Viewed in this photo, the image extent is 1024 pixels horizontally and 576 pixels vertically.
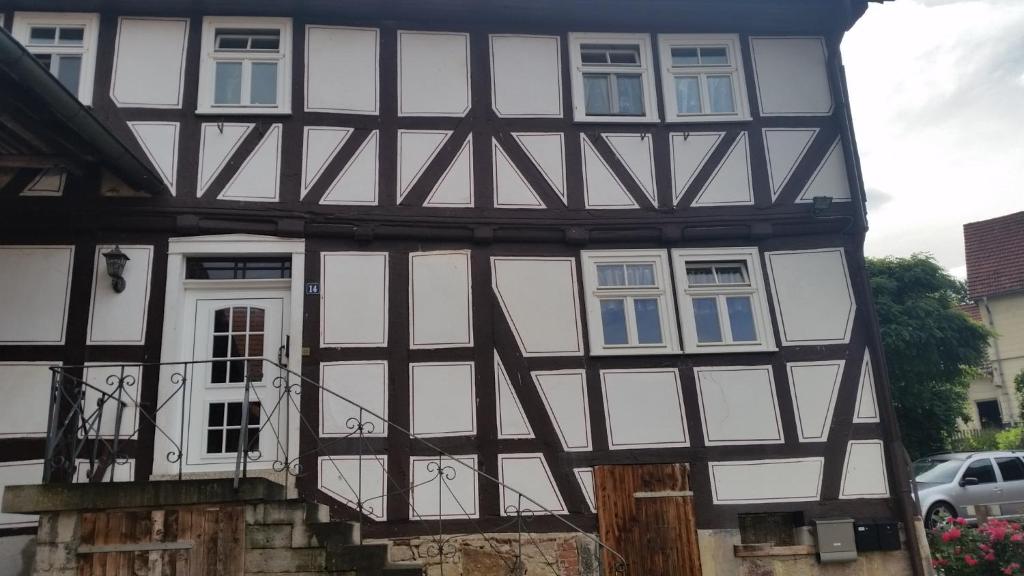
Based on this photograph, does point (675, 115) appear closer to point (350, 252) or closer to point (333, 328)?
point (350, 252)

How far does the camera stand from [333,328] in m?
8.10

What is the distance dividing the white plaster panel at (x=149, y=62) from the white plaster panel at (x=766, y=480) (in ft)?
24.0

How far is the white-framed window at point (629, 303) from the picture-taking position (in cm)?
845

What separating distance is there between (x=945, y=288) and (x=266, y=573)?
17.0m

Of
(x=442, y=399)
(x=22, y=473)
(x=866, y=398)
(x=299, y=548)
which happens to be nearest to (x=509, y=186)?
(x=442, y=399)

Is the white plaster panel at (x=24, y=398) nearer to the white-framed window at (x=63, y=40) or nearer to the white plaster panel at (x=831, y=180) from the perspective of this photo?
the white-framed window at (x=63, y=40)

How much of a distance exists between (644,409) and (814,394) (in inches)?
76.8

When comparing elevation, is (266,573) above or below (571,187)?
below

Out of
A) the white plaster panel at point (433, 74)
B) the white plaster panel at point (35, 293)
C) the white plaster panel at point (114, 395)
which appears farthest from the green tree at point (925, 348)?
the white plaster panel at point (35, 293)

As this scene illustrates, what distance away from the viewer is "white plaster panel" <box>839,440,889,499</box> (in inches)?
324

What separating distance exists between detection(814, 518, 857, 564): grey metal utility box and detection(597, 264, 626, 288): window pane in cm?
334

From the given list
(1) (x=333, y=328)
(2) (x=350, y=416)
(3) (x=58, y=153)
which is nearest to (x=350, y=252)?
(1) (x=333, y=328)

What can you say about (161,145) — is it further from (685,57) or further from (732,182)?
(732,182)

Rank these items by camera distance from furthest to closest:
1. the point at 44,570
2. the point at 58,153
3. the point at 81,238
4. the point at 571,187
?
the point at 571,187, the point at 81,238, the point at 58,153, the point at 44,570
